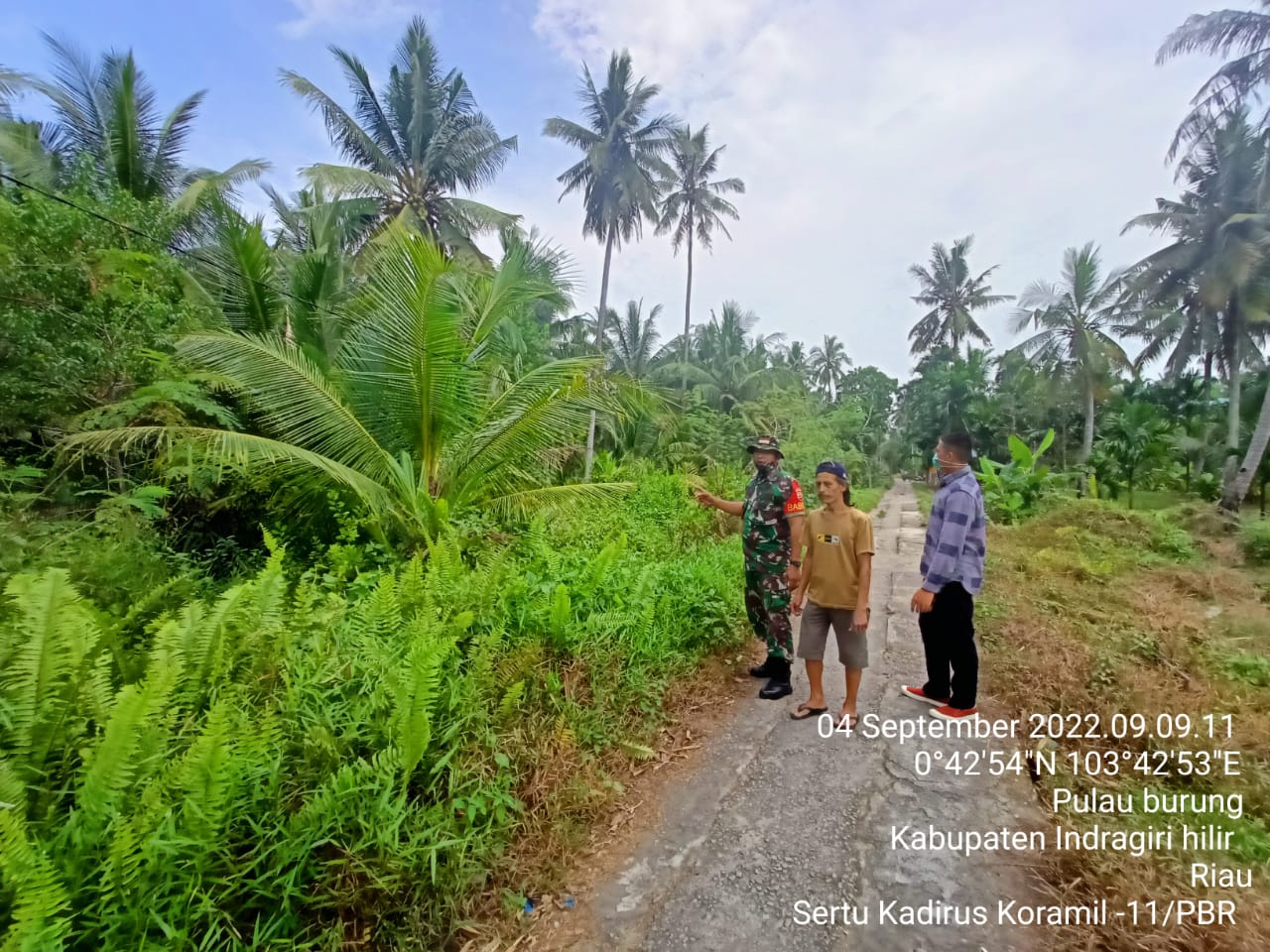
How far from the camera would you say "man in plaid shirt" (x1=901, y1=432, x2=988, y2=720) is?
3143 mm

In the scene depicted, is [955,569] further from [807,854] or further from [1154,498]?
[1154,498]

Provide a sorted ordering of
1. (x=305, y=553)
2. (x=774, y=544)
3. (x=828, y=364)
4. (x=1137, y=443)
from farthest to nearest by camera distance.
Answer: (x=828, y=364) < (x=1137, y=443) < (x=305, y=553) < (x=774, y=544)

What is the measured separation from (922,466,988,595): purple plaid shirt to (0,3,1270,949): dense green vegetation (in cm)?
170

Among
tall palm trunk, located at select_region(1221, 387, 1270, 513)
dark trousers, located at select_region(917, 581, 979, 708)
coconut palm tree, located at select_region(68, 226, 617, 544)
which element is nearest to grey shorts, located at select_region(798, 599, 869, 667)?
dark trousers, located at select_region(917, 581, 979, 708)

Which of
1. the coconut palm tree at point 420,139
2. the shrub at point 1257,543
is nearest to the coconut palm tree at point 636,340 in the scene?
the coconut palm tree at point 420,139

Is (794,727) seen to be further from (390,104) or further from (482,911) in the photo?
(390,104)

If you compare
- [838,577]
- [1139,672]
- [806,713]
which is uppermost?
[838,577]

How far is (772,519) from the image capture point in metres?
3.73

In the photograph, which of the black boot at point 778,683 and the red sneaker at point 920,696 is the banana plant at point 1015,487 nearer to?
the red sneaker at point 920,696

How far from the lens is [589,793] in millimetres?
2580

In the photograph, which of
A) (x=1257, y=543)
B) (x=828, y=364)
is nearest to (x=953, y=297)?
(x=828, y=364)

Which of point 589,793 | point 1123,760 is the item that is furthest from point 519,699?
point 1123,760

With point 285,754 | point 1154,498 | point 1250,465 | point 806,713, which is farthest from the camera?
point 1154,498

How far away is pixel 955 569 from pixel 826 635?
77 cm
